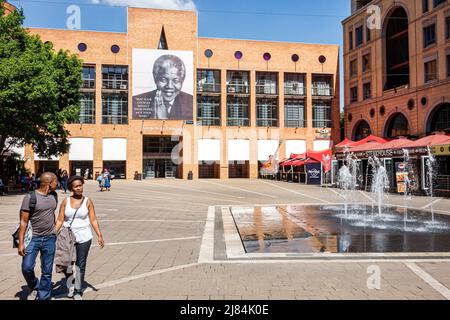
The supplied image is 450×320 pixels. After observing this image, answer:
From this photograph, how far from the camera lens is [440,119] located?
34.1 m

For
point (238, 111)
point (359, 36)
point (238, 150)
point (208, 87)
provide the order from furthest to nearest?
1. point (238, 111)
2. point (238, 150)
3. point (208, 87)
4. point (359, 36)

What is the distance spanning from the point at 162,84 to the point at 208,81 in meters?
6.51

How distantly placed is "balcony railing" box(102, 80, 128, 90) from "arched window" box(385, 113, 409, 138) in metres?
29.4

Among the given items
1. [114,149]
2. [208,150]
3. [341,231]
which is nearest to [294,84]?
[208,150]

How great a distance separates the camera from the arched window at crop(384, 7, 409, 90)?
131ft

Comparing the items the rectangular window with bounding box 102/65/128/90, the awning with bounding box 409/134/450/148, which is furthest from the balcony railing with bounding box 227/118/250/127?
the awning with bounding box 409/134/450/148

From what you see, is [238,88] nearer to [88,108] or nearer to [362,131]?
[362,131]

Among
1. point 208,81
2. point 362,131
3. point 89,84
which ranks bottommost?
point 362,131

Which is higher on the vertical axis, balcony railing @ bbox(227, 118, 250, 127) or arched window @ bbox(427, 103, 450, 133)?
balcony railing @ bbox(227, 118, 250, 127)

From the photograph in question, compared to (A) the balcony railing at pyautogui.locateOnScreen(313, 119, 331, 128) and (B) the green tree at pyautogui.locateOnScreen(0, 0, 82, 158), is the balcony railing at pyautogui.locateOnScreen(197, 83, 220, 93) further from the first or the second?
(B) the green tree at pyautogui.locateOnScreen(0, 0, 82, 158)

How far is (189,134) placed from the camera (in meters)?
48.9

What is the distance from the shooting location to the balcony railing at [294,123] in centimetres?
5247
